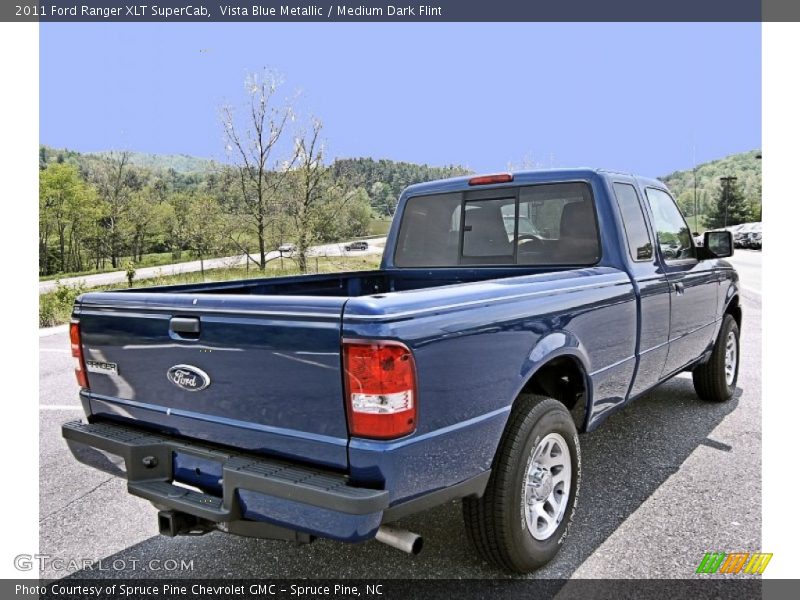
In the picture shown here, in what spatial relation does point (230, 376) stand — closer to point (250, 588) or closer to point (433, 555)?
point (250, 588)

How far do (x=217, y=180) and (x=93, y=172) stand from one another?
63.4 feet

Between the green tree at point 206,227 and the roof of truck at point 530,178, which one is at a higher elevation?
the green tree at point 206,227

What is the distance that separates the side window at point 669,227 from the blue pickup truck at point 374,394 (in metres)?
0.78

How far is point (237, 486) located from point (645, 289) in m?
2.95

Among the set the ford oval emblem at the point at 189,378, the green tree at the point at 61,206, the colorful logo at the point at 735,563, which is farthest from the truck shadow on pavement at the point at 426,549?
the green tree at the point at 61,206

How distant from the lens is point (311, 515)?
2.15 metres

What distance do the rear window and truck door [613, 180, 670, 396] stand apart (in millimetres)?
319

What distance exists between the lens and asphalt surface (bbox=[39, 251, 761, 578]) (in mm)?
2992

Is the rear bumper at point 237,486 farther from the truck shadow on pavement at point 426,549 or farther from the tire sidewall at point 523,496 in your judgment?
the tire sidewall at point 523,496

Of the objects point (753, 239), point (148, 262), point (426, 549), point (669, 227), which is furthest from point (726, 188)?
point (426, 549)

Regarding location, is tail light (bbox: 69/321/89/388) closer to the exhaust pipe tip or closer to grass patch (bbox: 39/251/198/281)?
the exhaust pipe tip

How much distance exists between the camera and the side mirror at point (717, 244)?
5.01 m

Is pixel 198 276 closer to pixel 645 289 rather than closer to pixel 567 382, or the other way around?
pixel 645 289

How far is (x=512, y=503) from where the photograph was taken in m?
2.68
